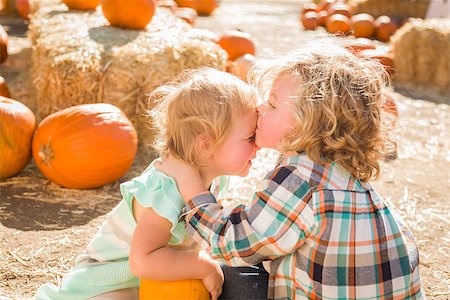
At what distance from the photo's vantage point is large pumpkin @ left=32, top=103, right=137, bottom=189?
→ 4328mm

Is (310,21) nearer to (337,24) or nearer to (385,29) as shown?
→ (337,24)

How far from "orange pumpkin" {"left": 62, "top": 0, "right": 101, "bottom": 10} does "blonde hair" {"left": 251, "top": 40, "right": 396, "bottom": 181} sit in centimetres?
515

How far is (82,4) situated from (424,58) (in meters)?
4.44

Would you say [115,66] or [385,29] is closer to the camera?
[115,66]

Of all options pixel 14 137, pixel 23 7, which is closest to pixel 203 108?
pixel 14 137

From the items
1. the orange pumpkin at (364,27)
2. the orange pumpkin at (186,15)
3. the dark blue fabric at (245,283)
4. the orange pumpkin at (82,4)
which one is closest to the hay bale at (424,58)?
the orange pumpkin at (364,27)

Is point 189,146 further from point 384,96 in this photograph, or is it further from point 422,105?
point 422,105

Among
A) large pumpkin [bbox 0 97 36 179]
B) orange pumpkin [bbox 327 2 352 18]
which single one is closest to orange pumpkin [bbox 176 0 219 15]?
orange pumpkin [bbox 327 2 352 18]

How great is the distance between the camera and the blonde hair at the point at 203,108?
2416 mm

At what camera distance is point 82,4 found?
703cm

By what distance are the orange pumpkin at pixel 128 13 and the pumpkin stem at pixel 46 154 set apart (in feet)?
6.77

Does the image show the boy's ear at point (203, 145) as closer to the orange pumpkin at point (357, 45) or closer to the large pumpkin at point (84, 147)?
the orange pumpkin at point (357, 45)

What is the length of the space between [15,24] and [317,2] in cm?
713

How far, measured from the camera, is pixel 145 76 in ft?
16.9
